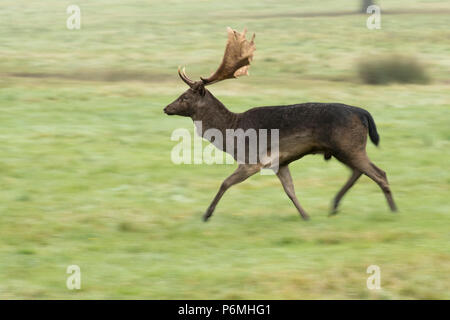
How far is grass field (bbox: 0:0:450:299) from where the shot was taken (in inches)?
359

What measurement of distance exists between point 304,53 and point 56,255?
899 inches

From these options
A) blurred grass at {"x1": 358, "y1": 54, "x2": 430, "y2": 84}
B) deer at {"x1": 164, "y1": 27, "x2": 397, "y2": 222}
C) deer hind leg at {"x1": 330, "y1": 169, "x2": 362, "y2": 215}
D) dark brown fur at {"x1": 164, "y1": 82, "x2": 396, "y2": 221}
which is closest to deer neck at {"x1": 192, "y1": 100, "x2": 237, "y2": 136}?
deer at {"x1": 164, "y1": 27, "x2": 397, "y2": 222}

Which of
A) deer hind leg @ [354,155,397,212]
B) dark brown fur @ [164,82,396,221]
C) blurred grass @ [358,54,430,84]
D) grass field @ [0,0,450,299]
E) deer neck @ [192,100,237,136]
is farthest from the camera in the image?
blurred grass @ [358,54,430,84]

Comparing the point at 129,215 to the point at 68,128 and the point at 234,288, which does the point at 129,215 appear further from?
the point at 68,128

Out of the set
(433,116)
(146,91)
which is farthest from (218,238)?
(146,91)

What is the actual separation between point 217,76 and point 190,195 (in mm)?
2023

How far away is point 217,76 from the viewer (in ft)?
39.2

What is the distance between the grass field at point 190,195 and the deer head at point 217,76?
128 cm

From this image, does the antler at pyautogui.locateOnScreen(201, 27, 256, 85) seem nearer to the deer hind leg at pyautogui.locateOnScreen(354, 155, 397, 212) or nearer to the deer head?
the deer head

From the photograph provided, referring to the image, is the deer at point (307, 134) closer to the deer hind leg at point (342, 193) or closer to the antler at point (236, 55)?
the deer hind leg at point (342, 193)

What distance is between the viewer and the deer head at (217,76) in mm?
11828

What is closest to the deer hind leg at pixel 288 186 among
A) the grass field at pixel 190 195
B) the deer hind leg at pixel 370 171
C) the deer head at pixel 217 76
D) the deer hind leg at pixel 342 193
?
the grass field at pixel 190 195

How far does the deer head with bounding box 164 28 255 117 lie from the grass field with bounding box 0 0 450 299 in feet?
4.19

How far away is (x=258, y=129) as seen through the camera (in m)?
11.4
